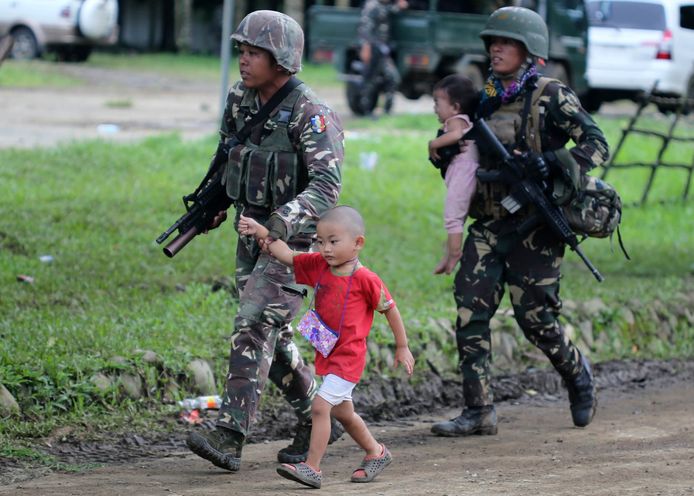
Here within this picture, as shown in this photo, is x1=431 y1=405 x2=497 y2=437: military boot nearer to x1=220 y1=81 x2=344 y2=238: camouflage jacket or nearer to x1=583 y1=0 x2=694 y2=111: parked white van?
x1=220 y1=81 x2=344 y2=238: camouflage jacket

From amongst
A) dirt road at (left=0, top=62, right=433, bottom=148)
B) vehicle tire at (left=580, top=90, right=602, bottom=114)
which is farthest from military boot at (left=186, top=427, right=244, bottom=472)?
vehicle tire at (left=580, top=90, right=602, bottom=114)

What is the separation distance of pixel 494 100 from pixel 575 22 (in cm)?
1765

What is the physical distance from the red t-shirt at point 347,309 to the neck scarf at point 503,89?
1435 mm

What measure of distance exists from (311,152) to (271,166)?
0.18 metres

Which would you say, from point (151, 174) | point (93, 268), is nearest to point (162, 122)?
point (151, 174)

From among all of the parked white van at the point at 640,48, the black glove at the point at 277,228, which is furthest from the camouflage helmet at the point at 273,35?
the parked white van at the point at 640,48

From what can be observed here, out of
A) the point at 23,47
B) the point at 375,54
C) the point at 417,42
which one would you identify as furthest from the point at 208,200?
the point at 23,47

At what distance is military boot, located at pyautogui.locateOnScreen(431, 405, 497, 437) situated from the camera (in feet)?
21.3

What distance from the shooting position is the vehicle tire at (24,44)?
2741 cm

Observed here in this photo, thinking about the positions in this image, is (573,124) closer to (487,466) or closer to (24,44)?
(487,466)

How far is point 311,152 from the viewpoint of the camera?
Result: 213 inches

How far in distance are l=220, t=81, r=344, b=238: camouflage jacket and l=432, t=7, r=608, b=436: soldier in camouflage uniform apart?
1.05m

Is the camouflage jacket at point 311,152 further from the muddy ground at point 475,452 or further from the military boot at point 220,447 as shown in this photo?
the muddy ground at point 475,452

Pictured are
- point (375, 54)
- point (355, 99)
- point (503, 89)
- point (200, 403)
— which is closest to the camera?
point (503, 89)
